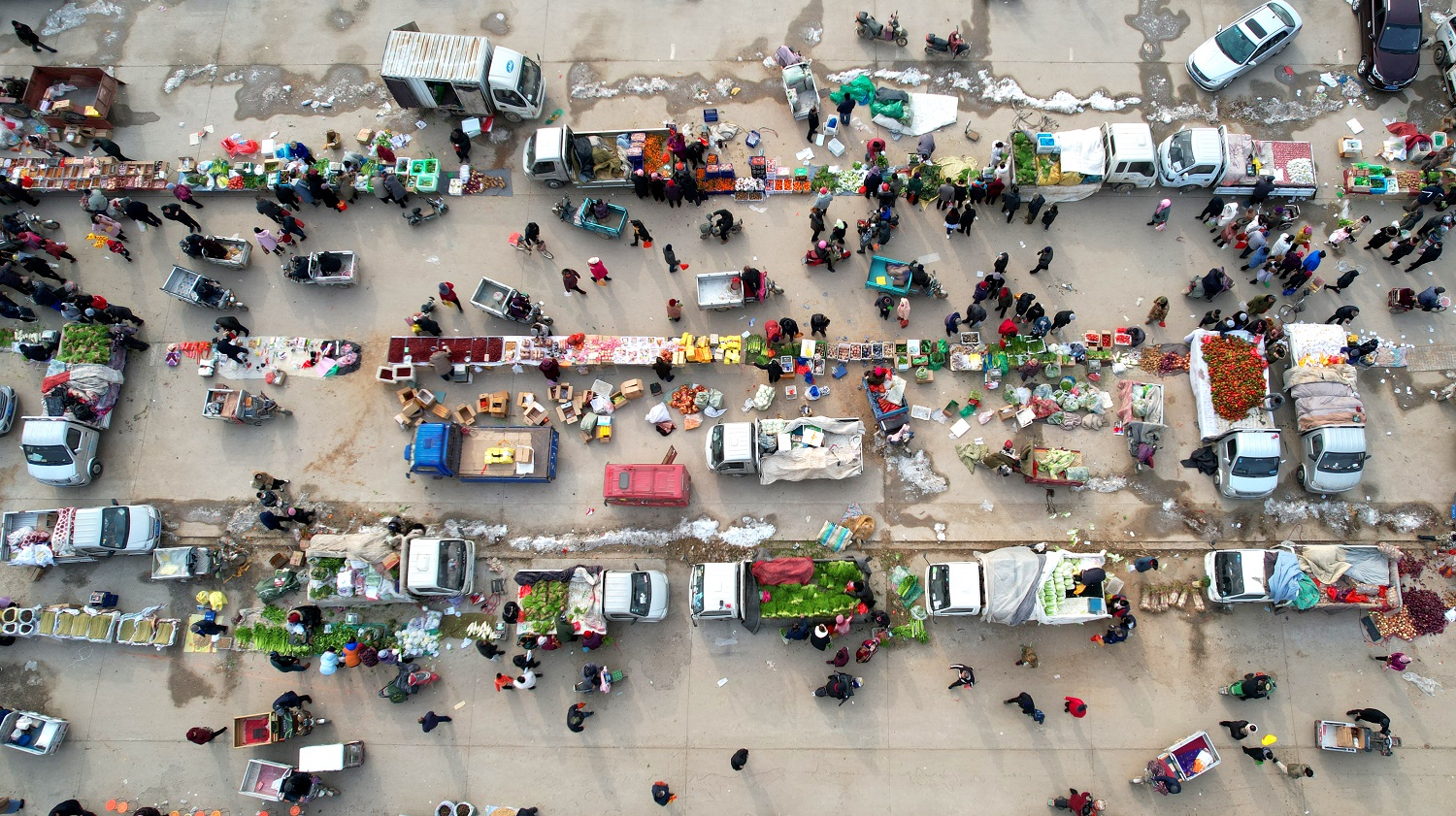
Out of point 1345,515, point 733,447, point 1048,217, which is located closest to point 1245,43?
point 1048,217

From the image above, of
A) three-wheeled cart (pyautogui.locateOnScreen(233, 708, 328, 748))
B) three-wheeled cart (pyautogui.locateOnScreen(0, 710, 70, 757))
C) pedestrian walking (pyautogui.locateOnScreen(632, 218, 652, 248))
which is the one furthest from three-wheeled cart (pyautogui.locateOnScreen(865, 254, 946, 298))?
three-wheeled cart (pyautogui.locateOnScreen(0, 710, 70, 757))

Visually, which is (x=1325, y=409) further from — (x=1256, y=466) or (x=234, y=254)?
(x=234, y=254)

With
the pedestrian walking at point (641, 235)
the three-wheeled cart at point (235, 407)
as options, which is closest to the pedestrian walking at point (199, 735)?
the three-wheeled cart at point (235, 407)

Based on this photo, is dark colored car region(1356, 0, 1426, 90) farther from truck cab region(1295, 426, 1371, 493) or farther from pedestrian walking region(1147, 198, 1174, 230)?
truck cab region(1295, 426, 1371, 493)

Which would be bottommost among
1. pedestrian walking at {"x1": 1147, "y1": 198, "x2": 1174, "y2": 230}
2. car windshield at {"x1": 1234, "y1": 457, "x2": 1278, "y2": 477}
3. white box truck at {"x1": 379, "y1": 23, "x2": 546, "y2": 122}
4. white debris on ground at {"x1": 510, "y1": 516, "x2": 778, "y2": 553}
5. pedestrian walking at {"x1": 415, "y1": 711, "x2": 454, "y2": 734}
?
pedestrian walking at {"x1": 415, "y1": 711, "x2": 454, "y2": 734}

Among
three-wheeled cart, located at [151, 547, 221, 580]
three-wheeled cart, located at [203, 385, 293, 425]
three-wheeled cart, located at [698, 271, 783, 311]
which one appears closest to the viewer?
three-wheeled cart, located at [151, 547, 221, 580]

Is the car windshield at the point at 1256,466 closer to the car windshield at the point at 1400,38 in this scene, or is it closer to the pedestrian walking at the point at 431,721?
the car windshield at the point at 1400,38
